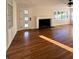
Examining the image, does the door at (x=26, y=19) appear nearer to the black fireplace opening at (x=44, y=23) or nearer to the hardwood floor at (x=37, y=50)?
the black fireplace opening at (x=44, y=23)

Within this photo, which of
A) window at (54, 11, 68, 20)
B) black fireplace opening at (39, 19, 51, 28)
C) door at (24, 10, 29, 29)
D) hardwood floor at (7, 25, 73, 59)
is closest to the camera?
hardwood floor at (7, 25, 73, 59)

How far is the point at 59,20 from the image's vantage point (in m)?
13.3

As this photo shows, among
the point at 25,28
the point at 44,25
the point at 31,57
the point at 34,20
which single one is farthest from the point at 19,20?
the point at 31,57

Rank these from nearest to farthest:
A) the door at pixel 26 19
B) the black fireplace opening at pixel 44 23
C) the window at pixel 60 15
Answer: the door at pixel 26 19
the black fireplace opening at pixel 44 23
the window at pixel 60 15

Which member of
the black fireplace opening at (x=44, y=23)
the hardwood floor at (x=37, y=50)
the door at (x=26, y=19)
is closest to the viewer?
the hardwood floor at (x=37, y=50)

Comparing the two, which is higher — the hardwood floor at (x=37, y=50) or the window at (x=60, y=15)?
the window at (x=60, y=15)

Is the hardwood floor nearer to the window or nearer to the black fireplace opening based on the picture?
the black fireplace opening

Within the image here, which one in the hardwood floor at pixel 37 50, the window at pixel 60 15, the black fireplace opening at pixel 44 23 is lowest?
the hardwood floor at pixel 37 50

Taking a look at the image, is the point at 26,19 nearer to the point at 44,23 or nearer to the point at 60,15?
the point at 44,23

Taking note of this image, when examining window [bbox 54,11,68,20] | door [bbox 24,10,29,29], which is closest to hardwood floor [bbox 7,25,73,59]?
door [bbox 24,10,29,29]

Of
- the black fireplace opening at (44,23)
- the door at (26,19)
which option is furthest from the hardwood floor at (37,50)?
the black fireplace opening at (44,23)
